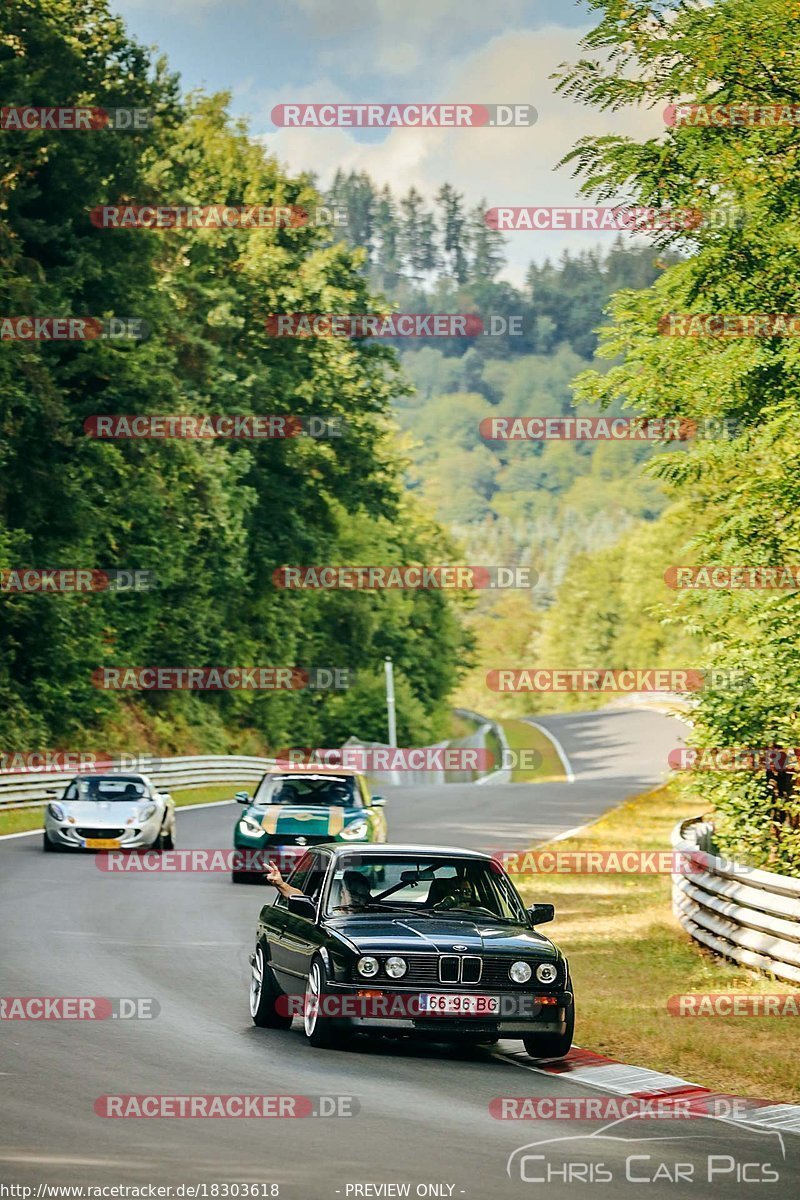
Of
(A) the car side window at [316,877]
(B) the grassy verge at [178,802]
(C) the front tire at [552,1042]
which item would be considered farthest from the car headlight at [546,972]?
(B) the grassy verge at [178,802]

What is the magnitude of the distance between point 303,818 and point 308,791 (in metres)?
0.95

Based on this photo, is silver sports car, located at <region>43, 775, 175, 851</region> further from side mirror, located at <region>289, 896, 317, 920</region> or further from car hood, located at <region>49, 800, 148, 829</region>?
side mirror, located at <region>289, 896, 317, 920</region>

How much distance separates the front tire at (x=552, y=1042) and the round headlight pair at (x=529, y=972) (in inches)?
9.8

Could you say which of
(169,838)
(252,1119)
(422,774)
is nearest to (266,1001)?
(252,1119)

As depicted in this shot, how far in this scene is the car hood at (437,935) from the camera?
11023mm

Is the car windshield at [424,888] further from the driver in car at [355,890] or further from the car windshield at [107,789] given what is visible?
the car windshield at [107,789]

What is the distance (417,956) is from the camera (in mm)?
10938

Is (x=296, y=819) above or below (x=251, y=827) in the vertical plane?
above

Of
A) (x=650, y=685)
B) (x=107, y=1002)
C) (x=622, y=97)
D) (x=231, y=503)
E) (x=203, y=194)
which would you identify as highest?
(x=203, y=194)

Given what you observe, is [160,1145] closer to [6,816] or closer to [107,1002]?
[107,1002]

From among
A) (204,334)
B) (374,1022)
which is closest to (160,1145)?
(374,1022)

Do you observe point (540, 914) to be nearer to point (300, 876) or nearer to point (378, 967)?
point (378, 967)

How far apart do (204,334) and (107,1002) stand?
174ft

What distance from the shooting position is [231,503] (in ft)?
197
